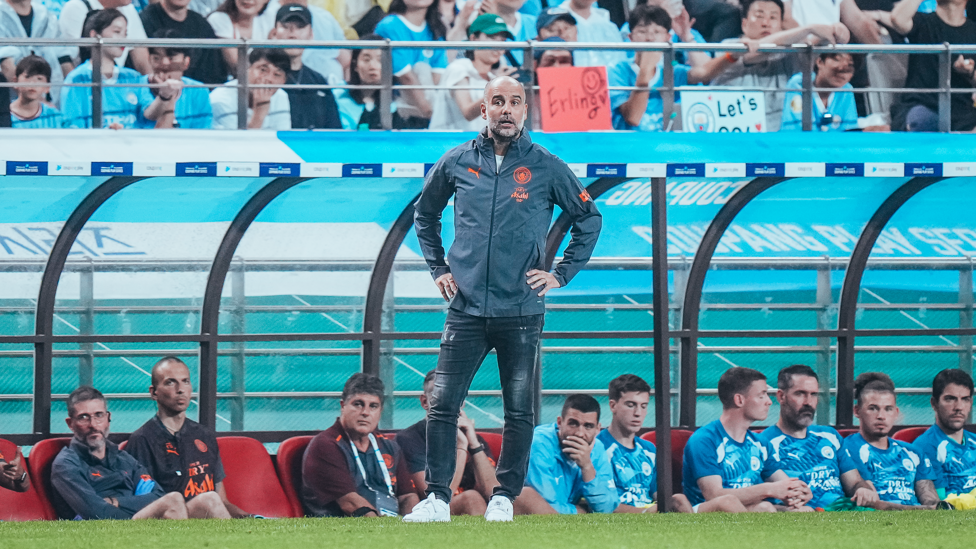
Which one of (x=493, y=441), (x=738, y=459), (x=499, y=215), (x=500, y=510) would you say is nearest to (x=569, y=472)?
(x=493, y=441)

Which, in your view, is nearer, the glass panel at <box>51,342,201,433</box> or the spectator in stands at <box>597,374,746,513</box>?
the spectator in stands at <box>597,374,746,513</box>

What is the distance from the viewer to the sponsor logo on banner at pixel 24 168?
18.3 ft

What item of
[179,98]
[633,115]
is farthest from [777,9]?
[179,98]

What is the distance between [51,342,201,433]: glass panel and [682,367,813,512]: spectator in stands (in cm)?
493

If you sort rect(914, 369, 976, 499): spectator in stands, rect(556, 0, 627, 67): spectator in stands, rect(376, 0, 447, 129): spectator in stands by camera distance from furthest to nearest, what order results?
rect(556, 0, 627, 67): spectator in stands → rect(376, 0, 447, 129): spectator in stands → rect(914, 369, 976, 499): spectator in stands

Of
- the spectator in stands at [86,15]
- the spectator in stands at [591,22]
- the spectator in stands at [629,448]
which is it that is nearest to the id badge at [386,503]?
the spectator in stands at [629,448]

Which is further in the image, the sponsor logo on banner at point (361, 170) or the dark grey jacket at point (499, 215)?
the sponsor logo on banner at point (361, 170)

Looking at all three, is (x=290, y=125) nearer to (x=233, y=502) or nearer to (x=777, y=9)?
(x=233, y=502)

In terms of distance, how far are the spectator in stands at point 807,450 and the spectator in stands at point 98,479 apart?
3.31 m

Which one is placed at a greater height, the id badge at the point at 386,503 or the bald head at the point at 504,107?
the bald head at the point at 504,107

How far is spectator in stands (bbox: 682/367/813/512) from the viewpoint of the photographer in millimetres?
6332

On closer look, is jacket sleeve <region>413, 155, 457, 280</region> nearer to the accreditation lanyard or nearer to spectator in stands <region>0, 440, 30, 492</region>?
the accreditation lanyard

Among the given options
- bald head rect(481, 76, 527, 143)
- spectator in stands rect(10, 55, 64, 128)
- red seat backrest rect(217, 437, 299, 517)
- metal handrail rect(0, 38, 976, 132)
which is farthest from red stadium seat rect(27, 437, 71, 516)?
bald head rect(481, 76, 527, 143)

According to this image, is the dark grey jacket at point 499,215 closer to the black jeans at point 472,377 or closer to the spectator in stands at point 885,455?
the black jeans at point 472,377
